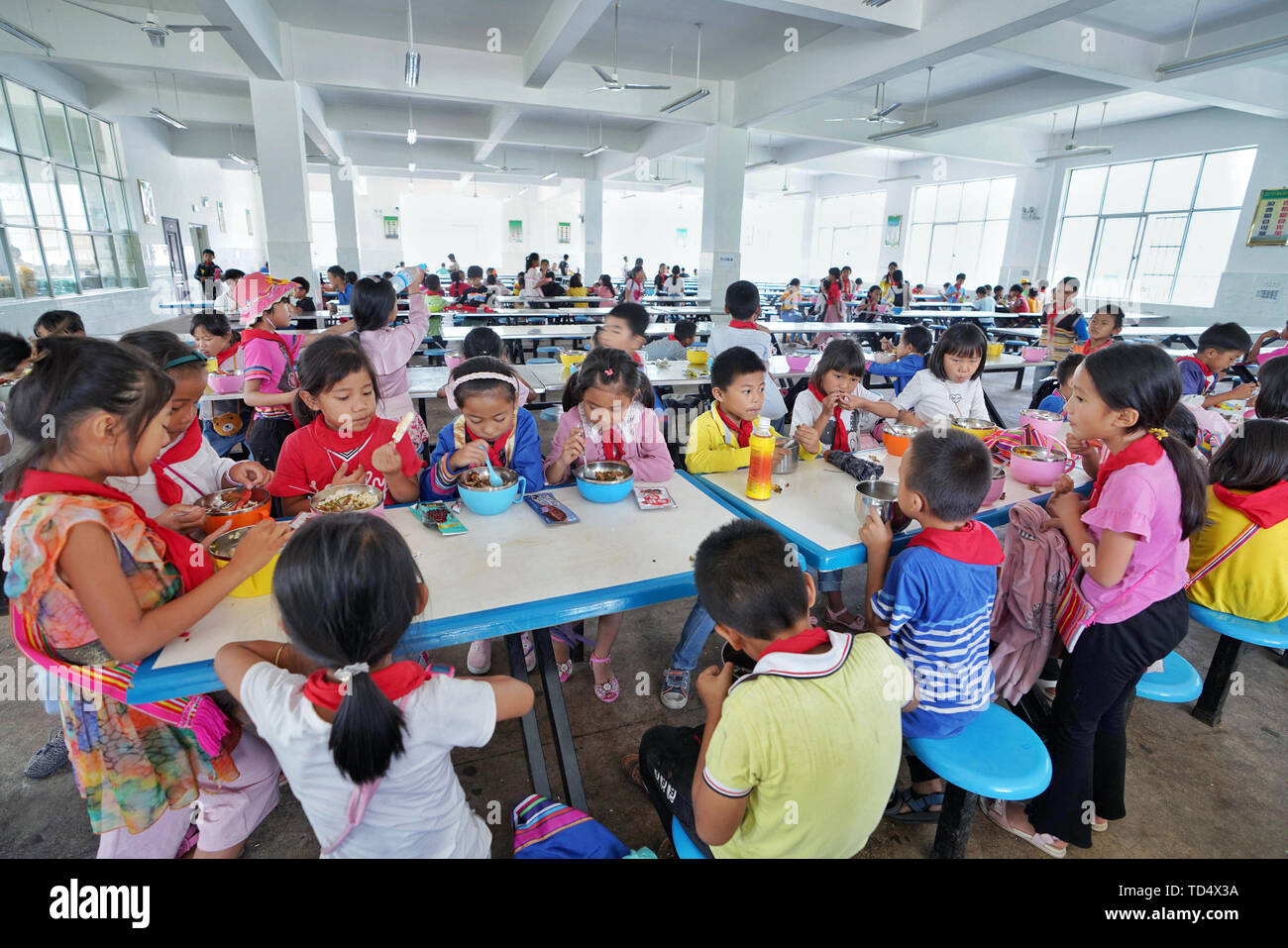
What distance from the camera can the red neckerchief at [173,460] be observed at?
1693 mm

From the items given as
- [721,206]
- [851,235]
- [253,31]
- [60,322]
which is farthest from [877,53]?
[851,235]

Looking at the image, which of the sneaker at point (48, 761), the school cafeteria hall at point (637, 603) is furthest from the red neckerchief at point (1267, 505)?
the sneaker at point (48, 761)

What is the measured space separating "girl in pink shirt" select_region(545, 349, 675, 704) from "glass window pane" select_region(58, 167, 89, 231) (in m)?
10.5

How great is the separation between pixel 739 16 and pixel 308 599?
291 inches

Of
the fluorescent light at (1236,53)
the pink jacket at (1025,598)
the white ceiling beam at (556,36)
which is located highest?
the white ceiling beam at (556,36)

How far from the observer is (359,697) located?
3.04 ft

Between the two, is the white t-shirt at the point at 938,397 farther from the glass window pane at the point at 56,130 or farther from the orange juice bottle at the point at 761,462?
the glass window pane at the point at 56,130

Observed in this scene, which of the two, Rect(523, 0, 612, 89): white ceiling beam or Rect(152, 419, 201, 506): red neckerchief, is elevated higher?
Rect(523, 0, 612, 89): white ceiling beam

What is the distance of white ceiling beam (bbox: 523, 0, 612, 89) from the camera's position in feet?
17.3

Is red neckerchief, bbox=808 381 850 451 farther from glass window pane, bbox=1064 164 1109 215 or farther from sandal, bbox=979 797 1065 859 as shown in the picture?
glass window pane, bbox=1064 164 1109 215

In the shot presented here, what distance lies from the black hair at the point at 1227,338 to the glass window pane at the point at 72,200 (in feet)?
40.7

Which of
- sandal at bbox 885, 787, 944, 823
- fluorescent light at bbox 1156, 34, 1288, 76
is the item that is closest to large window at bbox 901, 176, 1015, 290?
fluorescent light at bbox 1156, 34, 1288, 76

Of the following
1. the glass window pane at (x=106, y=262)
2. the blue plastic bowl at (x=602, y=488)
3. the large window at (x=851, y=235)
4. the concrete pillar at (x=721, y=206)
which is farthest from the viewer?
the large window at (x=851, y=235)
